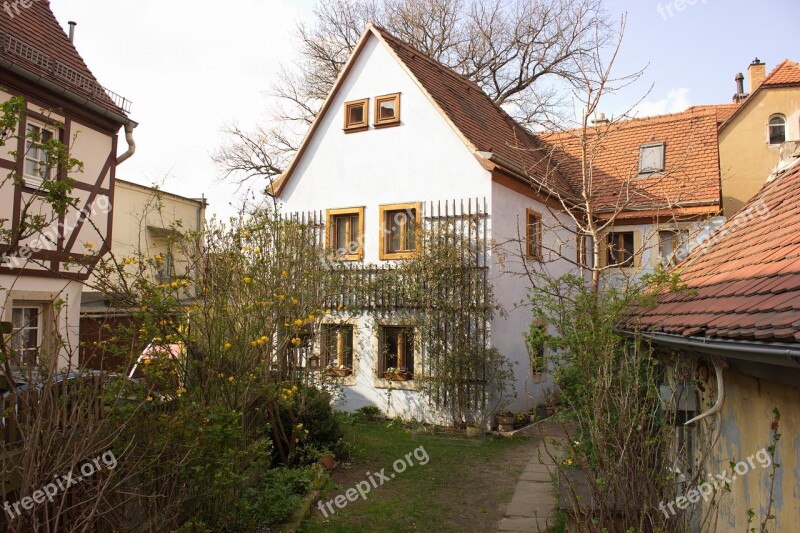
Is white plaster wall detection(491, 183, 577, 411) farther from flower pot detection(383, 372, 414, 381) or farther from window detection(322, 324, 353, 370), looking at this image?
window detection(322, 324, 353, 370)

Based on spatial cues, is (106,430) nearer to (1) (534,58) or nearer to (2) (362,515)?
(2) (362,515)

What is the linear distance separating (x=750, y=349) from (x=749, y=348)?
0.02m

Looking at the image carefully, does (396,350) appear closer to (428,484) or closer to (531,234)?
(531,234)

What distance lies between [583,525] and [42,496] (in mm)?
3780

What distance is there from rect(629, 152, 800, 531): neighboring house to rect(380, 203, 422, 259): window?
807 cm

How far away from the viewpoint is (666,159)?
62.3 feet

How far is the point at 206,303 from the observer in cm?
741

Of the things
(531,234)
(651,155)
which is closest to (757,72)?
(651,155)

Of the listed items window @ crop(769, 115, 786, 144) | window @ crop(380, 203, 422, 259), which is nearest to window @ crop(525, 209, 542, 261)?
window @ crop(380, 203, 422, 259)

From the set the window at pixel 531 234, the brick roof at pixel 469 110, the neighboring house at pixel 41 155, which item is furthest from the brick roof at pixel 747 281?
the neighboring house at pixel 41 155

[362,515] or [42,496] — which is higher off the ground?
[42,496]

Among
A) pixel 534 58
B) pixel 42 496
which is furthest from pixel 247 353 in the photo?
pixel 534 58

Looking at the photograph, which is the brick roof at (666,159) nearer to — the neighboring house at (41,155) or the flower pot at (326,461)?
the flower pot at (326,461)

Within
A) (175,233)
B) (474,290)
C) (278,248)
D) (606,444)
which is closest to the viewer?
(606,444)
